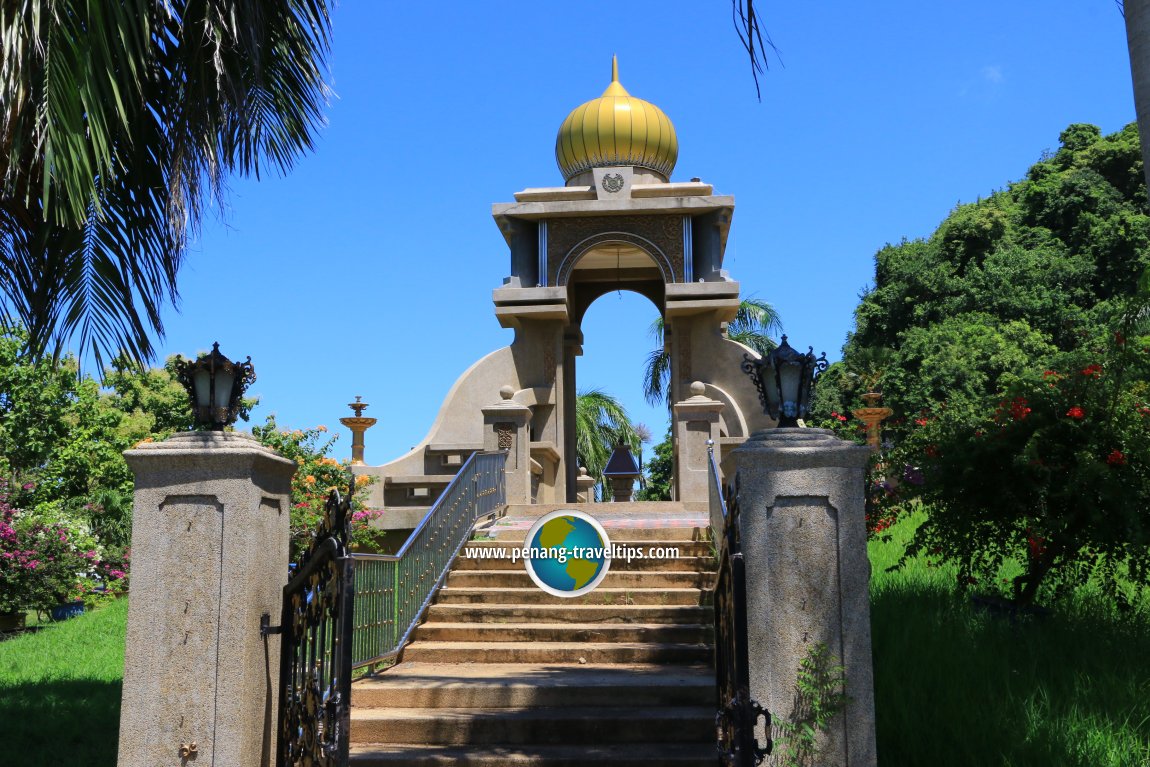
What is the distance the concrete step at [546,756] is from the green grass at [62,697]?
212 cm

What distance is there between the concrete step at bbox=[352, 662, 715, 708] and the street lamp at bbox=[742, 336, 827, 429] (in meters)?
2.49

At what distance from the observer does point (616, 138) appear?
1831 centimetres

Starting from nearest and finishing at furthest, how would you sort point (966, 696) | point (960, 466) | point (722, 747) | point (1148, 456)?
point (722, 747) < point (966, 696) < point (1148, 456) < point (960, 466)

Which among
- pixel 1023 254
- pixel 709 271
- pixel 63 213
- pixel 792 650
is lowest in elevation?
pixel 792 650

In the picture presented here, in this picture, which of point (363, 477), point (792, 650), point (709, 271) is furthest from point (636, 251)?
point (792, 650)

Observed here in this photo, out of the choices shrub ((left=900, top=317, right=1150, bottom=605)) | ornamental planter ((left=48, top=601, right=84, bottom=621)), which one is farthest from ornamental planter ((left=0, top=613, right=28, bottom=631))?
shrub ((left=900, top=317, right=1150, bottom=605))

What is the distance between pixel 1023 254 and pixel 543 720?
89.1 ft

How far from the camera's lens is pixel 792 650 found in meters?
5.24

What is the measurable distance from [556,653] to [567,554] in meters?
2.02

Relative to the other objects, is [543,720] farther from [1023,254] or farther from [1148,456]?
[1023,254]

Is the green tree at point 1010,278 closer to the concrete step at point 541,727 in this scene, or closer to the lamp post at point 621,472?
the lamp post at point 621,472

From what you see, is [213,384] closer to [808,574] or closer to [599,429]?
[808,574]

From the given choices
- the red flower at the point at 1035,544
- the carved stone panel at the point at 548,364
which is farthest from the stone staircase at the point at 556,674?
the carved stone panel at the point at 548,364

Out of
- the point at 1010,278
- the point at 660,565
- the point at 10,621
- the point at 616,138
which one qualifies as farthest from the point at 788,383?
the point at 1010,278
